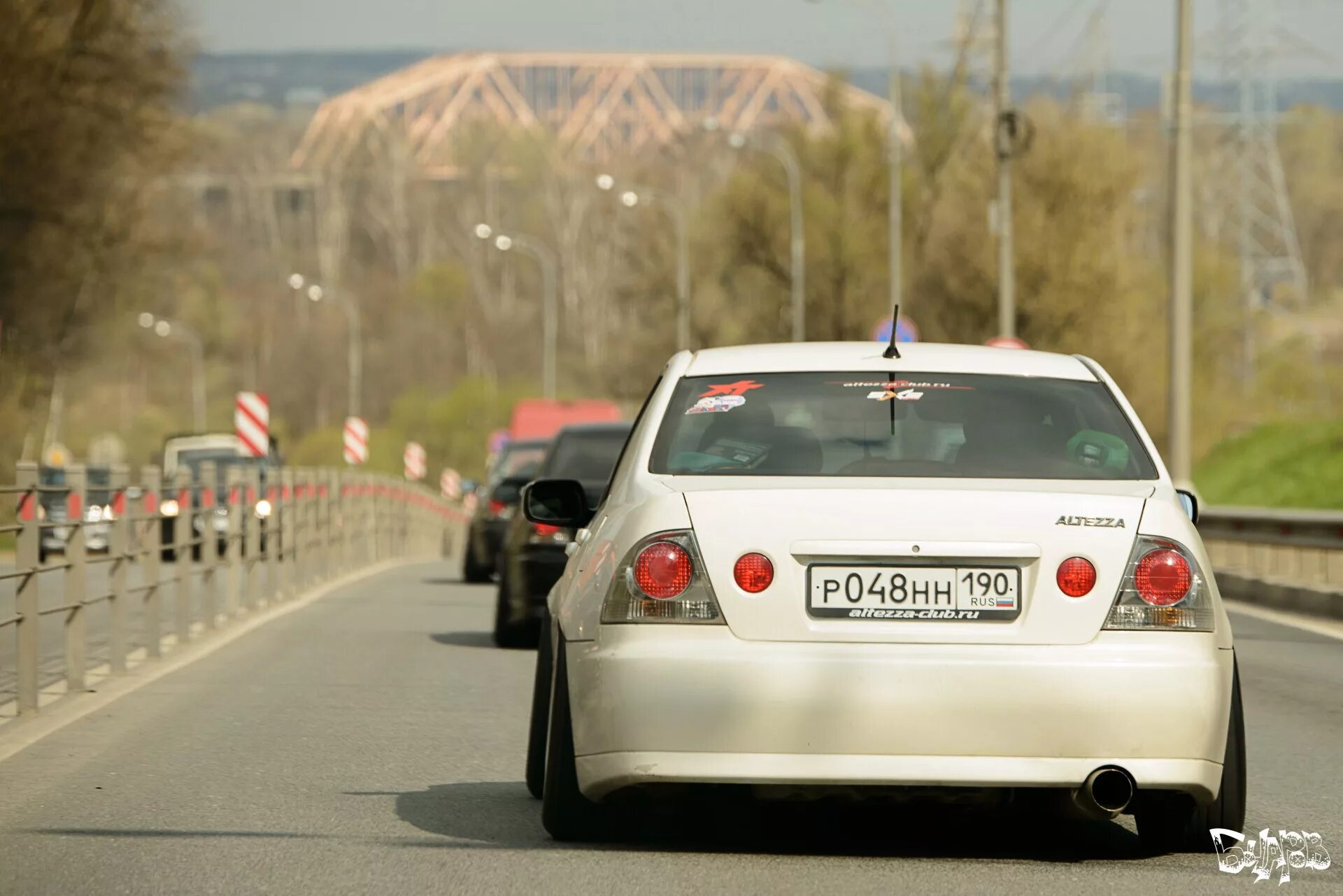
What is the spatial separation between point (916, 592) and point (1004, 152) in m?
29.2

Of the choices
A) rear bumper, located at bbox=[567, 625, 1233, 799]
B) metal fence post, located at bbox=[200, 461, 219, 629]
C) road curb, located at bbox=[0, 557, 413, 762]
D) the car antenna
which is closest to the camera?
rear bumper, located at bbox=[567, 625, 1233, 799]

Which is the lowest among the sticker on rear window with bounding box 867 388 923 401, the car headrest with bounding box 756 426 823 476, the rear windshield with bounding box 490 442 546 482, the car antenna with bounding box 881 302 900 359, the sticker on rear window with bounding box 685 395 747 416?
the rear windshield with bounding box 490 442 546 482

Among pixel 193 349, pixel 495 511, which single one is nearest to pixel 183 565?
pixel 495 511

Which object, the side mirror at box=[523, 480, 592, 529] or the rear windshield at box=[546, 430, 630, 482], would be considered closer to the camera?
the side mirror at box=[523, 480, 592, 529]

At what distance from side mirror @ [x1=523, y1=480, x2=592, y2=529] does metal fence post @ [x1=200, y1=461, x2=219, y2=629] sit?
9.36 meters

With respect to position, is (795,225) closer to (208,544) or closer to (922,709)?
(208,544)

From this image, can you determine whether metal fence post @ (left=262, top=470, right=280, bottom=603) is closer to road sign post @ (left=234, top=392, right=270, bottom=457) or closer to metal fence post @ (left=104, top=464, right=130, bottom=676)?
metal fence post @ (left=104, top=464, right=130, bottom=676)

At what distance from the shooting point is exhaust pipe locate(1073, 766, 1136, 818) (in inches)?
261

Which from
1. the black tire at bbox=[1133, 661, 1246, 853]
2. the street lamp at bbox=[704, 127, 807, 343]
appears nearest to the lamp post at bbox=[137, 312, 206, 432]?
the street lamp at bbox=[704, 127, 807, 343]

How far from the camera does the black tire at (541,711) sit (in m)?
7.74

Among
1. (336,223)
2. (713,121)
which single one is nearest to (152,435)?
(336,223)

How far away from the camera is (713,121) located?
53.7m

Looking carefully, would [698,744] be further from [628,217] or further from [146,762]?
[628,217]

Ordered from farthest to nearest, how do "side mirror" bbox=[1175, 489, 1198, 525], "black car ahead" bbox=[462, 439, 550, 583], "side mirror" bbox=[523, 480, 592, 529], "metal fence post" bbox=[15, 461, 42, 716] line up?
"black car ahead" bbox=[462, 439, 550, 583], "metal fence post" bbox=[15, 461, 42, 716], "side mirror" bbox=[523, 480, 592, 529], "side mirror" bbox=[1175, 489, 1198, 525]
